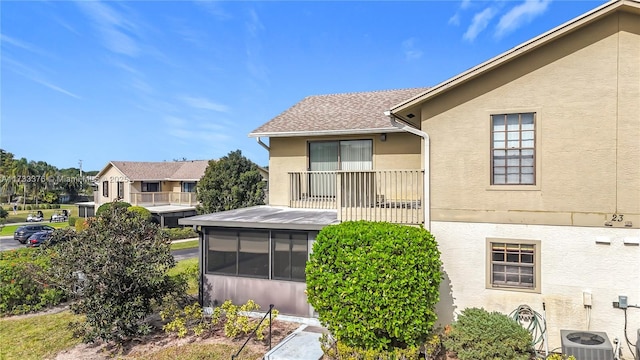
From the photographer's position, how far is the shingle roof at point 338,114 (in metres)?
14.2

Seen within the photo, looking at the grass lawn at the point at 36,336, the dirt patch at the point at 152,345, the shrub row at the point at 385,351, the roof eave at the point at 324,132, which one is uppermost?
the roof eave at the point at 324,132

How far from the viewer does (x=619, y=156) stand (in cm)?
829

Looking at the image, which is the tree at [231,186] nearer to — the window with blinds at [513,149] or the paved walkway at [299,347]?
the paved walkway at [299,347]

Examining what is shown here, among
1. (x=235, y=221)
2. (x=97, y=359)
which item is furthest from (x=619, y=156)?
(x=97, y=359)

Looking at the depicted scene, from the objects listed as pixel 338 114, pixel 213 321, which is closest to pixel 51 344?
pixel 213 321

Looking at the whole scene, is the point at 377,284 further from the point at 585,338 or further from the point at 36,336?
the point at 36,336

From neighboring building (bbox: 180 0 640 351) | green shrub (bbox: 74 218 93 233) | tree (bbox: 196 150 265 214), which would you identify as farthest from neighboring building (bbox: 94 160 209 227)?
neighboring building (bbox: 180 0 640 351)

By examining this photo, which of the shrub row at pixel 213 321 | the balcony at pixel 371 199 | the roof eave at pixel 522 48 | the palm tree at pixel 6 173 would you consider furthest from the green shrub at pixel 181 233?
the palm tree at pixel 6 173

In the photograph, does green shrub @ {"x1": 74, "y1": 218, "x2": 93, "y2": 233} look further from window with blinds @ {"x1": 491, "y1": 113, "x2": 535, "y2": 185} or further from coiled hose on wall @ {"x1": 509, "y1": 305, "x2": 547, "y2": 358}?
coiled hose on wall @ {"x1": 509, "y1": 305, "x2": 547, "y2": 358}

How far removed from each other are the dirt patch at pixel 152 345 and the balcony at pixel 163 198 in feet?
98.5

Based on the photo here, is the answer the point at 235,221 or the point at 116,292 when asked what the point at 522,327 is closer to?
the point at 235,221

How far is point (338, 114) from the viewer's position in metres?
15.5

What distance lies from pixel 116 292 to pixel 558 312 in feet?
35.7

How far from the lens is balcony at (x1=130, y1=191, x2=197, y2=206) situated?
127 ft
